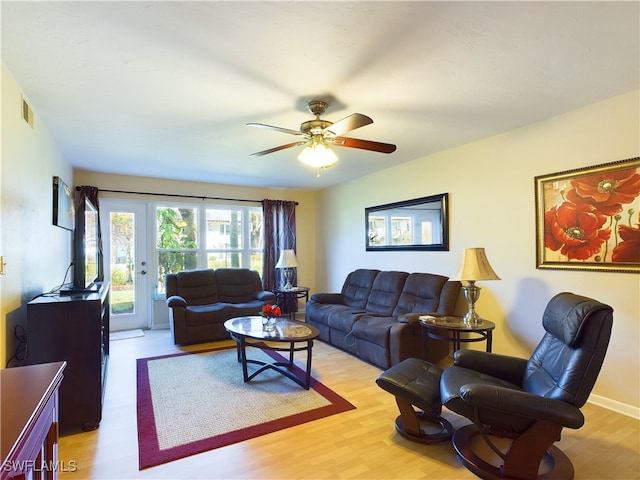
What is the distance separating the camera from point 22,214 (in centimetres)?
233

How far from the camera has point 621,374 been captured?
8.39 ft

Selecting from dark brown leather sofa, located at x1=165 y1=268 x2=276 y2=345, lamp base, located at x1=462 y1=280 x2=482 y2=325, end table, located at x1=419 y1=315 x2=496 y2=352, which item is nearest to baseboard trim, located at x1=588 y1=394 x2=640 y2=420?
end table, located at x1=419 y1=315 x2=496 y2=352

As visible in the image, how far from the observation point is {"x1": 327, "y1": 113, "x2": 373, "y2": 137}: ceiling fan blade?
219 cm

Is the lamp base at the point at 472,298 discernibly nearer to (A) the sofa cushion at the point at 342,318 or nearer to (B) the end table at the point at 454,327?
(B) the end table at the point at 454,327

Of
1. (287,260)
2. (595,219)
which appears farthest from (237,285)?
(595,219)

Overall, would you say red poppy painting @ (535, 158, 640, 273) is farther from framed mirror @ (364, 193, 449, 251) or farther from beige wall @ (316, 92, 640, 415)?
framed mirror @ (364, 193, 449, 251)

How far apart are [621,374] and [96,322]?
12.7 ft

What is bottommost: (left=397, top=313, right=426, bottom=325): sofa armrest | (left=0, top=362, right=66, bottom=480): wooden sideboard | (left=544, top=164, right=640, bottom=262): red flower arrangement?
(left=397, top=313, right=426, bottom=325): sofa armrest

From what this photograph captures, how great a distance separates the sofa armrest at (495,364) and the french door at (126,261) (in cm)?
469

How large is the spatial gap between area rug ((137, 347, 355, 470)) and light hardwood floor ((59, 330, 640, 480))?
0.29 feet

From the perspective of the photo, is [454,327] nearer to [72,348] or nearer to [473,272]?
[473,272]

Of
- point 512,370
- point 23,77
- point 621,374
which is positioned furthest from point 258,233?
point 621,374

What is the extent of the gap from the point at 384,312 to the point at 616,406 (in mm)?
2211

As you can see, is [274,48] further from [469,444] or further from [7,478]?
[469,444]
